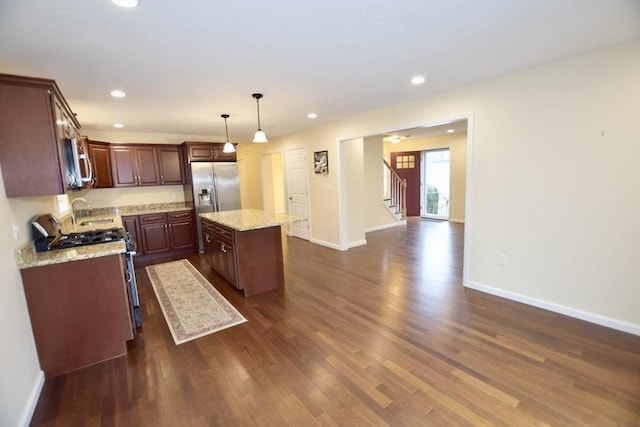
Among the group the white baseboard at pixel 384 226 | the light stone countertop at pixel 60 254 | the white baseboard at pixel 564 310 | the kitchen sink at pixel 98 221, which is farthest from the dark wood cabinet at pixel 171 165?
the white baseboard at pixel 564 310

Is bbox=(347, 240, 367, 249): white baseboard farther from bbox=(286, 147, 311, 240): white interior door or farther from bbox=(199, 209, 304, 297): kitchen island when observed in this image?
bbox=(199, 209, 304, 297): kitchen island

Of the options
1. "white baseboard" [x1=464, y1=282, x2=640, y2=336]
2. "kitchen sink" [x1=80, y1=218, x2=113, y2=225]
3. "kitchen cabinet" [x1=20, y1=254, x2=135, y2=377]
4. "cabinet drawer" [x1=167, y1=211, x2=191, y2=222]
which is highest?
"kitchen sink" [x1=80, y1=218, x2=113, y2=225]

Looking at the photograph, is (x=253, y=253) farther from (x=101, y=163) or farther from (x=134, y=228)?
(x=101, y=163)

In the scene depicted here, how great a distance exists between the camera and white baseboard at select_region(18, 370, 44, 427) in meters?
1.79

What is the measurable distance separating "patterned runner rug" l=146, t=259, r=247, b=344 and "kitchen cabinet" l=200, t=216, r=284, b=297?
1.06 feet

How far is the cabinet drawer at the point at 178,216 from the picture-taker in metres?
5.65

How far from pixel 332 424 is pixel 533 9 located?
9.51ft

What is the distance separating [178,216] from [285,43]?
181 inches

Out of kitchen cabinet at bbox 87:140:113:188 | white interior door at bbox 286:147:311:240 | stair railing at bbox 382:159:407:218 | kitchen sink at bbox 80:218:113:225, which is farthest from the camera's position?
stair railing at bbox 382:159:407:218

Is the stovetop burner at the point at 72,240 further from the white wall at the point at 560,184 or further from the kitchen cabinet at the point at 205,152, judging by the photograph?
the white wall at the point at 560,184

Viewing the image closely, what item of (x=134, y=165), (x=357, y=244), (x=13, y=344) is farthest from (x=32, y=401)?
(x=357, y=244)

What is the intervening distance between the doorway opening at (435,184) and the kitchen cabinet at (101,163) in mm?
7970

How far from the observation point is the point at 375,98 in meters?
3.90

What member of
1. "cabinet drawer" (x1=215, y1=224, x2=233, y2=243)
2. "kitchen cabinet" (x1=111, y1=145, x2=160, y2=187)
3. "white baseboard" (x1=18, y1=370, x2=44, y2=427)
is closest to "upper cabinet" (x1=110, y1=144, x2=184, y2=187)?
"kitchen cabinet" (x1=111, y1=145, x2=160, y2=187)
